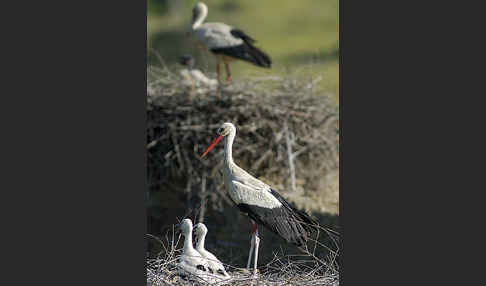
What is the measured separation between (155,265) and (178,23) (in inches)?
605

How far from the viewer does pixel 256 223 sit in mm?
3639

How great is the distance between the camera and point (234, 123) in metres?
6.58

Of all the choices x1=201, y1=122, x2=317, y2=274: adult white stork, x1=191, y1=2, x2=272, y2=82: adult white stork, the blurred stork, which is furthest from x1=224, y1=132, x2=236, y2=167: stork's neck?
the blurred stork

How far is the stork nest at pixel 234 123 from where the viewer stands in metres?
6.57

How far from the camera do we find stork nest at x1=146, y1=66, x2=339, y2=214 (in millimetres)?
6574

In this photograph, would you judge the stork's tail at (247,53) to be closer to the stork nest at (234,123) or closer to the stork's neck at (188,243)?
the stork nest at (234,123)

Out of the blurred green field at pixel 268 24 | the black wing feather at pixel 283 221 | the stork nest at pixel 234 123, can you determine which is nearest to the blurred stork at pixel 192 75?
the stork nest at pixel 234 123

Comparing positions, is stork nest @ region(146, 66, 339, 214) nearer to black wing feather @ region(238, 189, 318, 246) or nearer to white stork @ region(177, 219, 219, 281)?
white stork @ region(177, 219, 219, 281)

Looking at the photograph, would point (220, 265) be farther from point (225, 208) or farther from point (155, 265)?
point (225, 208)

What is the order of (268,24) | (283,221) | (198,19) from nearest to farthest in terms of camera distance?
(283,221)
(198,19)
(268,24)

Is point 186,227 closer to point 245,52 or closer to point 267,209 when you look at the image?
point 267,209

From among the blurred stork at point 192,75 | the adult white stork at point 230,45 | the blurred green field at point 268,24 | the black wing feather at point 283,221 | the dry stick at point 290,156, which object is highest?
the blurred green field at point 268,24

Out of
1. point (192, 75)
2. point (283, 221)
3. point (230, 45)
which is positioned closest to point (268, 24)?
point (192, 75)

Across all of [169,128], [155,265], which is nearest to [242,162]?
[169,128]
